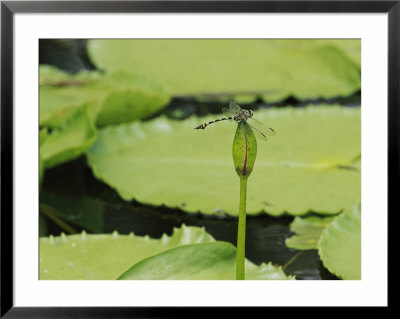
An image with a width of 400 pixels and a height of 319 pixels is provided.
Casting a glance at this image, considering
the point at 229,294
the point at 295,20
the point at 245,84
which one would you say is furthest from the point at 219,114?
the point at 229,294

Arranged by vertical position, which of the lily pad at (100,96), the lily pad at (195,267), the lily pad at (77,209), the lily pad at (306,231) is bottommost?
the lily pad at (195,267)

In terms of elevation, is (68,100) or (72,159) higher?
(68,100)

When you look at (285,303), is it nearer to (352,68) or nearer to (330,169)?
(330,169)

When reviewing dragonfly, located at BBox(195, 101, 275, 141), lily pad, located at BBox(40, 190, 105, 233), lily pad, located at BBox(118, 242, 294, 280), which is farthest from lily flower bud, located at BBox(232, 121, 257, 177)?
lily pad, located at BBox(40, 190, 105, 233)

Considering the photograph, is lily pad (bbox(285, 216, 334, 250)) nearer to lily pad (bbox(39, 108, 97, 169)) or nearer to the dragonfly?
the dragonfly

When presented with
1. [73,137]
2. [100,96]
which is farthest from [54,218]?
[100,96]

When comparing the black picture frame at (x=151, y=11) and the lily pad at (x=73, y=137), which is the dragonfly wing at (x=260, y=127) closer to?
the black picture frame at (x=151, y=11)

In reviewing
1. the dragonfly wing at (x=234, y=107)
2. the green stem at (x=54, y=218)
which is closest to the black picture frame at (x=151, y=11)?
the green stem at (x=54, y=218)
